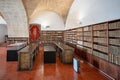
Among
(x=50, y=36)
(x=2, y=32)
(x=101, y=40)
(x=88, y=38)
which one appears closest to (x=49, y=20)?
(x=50, y=36)

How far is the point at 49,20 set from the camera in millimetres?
14430

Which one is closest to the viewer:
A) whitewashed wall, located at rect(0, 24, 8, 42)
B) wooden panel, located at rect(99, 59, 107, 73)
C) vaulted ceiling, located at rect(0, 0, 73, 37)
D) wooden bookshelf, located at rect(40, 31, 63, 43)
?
wooden panel, located at rect(99, 59, 107, 73)

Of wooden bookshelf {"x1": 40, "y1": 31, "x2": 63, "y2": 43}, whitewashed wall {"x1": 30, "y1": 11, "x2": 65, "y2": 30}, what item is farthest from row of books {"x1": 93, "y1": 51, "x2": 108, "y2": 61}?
whitewashed wall {"x1": 30, "y1": 11, "x2": 65, "y2": 30}

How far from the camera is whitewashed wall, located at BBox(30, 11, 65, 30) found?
14.3 metres

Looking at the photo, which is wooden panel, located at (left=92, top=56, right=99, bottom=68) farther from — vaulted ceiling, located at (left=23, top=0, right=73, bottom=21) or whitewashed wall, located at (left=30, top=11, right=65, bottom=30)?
whitewashed wall, located at (left=30, top=11, right=65, bottom=30)

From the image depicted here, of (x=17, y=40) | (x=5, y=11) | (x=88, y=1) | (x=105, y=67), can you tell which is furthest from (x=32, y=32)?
(x=105, y=67)

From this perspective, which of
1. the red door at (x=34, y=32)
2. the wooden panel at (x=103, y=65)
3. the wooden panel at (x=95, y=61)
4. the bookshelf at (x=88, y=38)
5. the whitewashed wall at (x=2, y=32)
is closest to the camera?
the wooden panel at (x=103, y=65)

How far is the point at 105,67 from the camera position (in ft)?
15.9

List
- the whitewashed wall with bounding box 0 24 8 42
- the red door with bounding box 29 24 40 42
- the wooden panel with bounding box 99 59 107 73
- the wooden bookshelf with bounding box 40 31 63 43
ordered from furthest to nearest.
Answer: the whitewashed wall with bounding box 0 24 8 42
the wooden bookshelf with bounding box 40 31 63 43
the red door with bounding box 29 24 40 42
the wooden panel with bounding box 99 59 107 73

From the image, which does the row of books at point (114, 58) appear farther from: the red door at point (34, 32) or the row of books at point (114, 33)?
the red door at point (34, 32)

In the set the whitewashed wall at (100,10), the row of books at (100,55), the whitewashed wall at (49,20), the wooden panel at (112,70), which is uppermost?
the whitewashed wall at (49,20)

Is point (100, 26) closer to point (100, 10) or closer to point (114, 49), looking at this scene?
point (100, 10)

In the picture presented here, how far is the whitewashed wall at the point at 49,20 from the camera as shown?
14.3 metres

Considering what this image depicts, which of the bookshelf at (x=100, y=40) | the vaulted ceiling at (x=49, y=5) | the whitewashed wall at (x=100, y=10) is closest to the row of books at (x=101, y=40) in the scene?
the bookshelf at (x=100, y=40)
